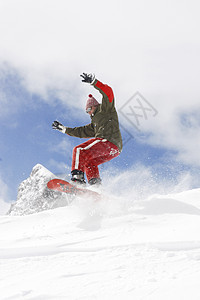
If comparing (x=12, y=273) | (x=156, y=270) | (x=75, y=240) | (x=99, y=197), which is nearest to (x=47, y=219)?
(x=99, y=197)

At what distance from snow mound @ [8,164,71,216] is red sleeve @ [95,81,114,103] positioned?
123ft

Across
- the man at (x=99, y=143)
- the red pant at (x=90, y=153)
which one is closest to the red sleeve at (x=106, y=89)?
the man at (x=99, y=143)

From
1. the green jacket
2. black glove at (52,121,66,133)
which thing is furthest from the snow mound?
the green jacket

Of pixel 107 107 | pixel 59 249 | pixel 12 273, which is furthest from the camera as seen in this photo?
pixel 107 107

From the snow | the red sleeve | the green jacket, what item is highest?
the red sleeve

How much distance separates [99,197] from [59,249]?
106 inches

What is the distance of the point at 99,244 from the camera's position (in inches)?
140

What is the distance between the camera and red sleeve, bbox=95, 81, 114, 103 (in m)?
6.25

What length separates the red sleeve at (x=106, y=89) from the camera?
20.5ft

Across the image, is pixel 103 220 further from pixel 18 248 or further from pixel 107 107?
pixel 107 107

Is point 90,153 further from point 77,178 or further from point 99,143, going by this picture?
point 77,178

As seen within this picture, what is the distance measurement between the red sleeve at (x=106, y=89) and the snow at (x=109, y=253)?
7.48 ft

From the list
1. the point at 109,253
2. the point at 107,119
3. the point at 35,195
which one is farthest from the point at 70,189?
the point at 35,195

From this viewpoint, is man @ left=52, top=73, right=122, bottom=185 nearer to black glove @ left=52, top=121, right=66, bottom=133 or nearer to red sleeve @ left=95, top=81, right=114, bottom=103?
red sleeve @ left=95, top=81, right=114, bottom=103
